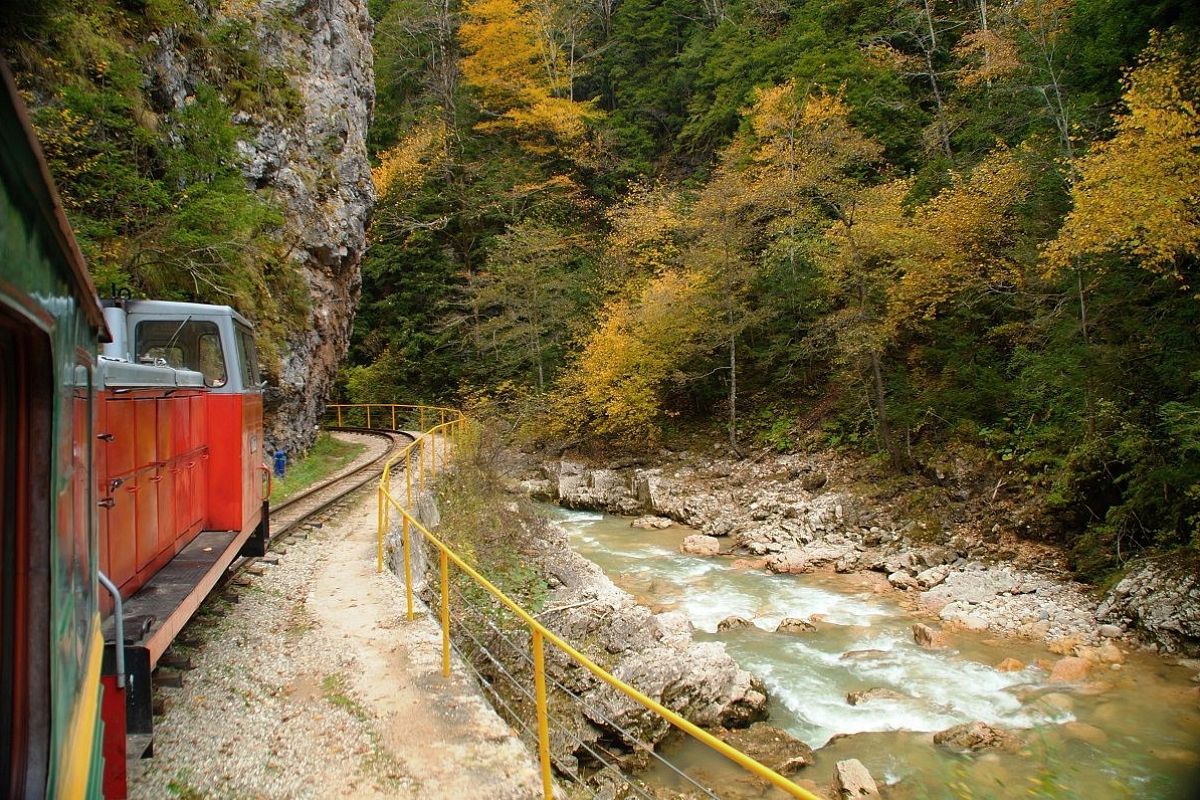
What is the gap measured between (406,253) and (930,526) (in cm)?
2769

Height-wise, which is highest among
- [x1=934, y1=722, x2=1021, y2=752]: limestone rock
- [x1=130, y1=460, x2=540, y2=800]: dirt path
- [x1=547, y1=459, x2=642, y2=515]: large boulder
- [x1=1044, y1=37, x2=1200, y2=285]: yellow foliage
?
[x1=1044, y1=37, x2=1200, y2=285]: yellow foliage

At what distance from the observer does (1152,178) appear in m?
10.2

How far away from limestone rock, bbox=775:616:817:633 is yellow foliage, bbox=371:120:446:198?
99.9 feet

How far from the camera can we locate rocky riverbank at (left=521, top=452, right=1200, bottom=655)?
10.3m

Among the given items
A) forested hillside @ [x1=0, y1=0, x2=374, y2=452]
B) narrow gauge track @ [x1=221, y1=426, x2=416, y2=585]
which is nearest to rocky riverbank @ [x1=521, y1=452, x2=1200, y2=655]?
narrow gauge track @ [x1=221, y1=426, x2=416, y2=585]

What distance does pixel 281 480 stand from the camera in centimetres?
1584

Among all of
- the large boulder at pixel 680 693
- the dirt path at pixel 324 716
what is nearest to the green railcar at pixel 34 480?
the dirt path at pixel 324 716

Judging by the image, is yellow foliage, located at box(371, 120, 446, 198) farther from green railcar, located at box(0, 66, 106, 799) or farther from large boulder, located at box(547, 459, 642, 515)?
green railcar, located at box(0, 66, 106, 799)

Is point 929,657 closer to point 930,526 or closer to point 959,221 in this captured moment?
point 930,526

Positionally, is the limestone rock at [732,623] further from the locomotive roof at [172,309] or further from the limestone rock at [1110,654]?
the locomotive roof at [172,309]

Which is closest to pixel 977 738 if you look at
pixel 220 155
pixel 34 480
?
pixel 34 480

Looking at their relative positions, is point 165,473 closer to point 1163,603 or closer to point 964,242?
point 1163,603

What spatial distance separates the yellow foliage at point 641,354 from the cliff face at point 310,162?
862cm

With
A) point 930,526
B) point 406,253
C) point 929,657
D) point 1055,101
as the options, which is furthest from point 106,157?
point 406,253
